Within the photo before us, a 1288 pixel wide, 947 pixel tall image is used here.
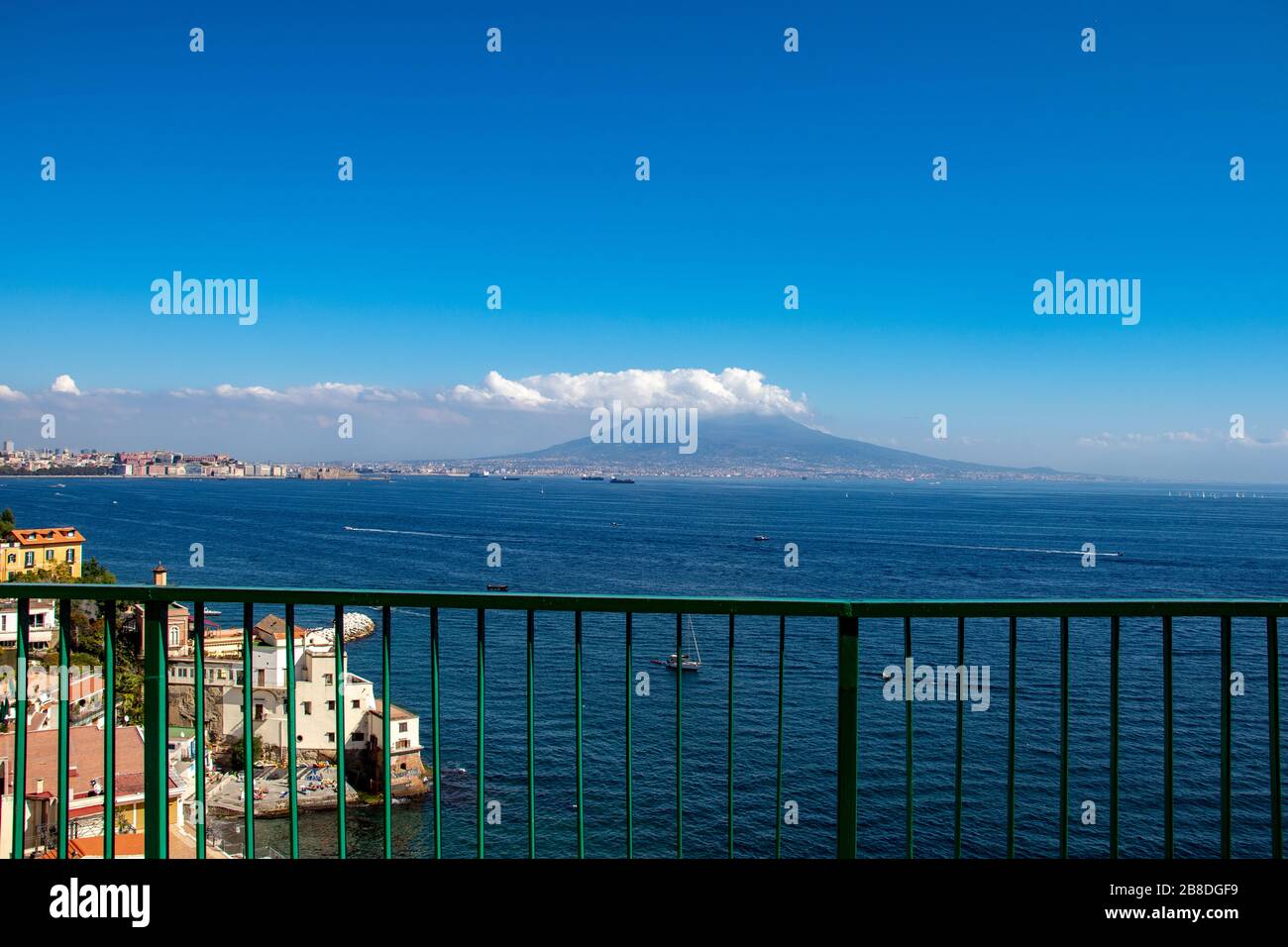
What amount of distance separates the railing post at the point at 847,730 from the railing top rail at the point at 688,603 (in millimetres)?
107

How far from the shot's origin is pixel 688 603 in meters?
3.08

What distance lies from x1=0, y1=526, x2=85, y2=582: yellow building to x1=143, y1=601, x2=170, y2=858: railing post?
152ft

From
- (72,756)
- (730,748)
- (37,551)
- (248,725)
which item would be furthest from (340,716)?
(37,551)

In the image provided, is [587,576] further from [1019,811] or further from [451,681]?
[1019,811]

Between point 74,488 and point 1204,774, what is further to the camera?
point 74,488

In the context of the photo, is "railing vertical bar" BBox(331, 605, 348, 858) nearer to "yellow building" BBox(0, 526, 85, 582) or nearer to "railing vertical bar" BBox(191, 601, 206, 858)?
"railing vertical bar" BBox(191, 601, 206, 858)

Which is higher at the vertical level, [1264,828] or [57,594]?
[57,594]

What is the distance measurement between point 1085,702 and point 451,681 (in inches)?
836

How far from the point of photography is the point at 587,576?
189 feet

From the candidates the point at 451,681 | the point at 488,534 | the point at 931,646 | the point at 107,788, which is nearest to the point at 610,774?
the point at 451,681

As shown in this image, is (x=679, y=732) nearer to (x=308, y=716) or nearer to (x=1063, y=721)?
(x=1063, y=721)

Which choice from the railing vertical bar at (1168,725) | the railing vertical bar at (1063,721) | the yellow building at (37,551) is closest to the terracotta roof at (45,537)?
the yellow building at (37,551)

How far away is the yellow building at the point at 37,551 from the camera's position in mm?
46281

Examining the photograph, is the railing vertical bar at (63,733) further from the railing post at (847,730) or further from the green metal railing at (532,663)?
the railing post at (847,730)
